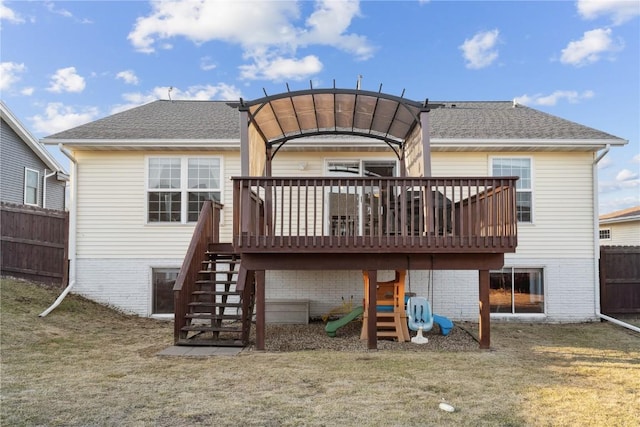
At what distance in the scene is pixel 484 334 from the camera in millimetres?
6457

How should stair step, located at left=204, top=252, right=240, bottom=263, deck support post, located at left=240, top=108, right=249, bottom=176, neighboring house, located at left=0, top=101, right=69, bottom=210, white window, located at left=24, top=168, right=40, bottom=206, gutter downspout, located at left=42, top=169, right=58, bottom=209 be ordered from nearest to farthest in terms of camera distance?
deck support post, located at left=240, top=108, right=249, bottom=176
stair step, located at left=204, top=252, right=240, bottom=263
neighboring house, located at left=0, top=101, right=69, bottom=210
white window, located at left=24, top=168, right=40, bottom=206
gutter downspout, located at left=42, top=169, right=58, bottom=209

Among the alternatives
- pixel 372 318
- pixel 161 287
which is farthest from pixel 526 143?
pixel 161 287

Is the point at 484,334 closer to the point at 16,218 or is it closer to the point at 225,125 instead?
the point at 225,125

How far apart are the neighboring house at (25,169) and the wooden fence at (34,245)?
16.4 ft

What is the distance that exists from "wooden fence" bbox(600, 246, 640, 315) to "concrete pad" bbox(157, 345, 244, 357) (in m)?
7.74

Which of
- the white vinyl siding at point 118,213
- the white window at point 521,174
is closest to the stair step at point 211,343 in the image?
the white vinyl siding at point 118,213

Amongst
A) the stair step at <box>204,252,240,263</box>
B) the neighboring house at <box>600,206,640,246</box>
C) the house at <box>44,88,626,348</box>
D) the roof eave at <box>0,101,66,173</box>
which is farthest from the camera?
the neighboring house at <box>600,206,640,246</box>

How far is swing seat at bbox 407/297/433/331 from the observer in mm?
6531

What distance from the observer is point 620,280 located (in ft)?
31.6

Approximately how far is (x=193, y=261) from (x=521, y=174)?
674 cm

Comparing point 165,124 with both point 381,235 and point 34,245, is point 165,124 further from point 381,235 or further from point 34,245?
point 381,235

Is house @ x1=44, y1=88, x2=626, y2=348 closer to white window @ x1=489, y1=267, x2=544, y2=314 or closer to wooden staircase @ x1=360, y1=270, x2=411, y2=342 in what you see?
white window @ x1=489, y1=267, x2=544, y2=314

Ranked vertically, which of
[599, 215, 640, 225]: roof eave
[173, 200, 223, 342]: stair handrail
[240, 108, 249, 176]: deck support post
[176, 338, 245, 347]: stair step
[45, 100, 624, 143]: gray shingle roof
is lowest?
[176, 338, 245, 347]: stair step

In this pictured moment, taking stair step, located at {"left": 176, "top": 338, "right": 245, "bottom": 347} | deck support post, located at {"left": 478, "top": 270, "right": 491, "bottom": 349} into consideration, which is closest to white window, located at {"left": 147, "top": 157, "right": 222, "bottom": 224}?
stair step, located at {"left": 176, "top": 338, "right": 245, "bottom": 347}
